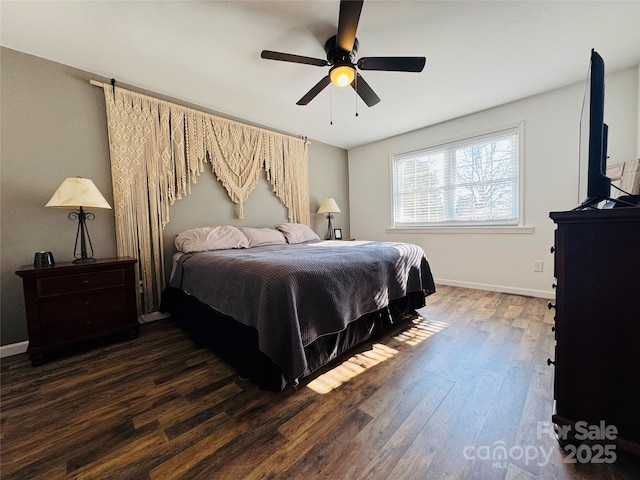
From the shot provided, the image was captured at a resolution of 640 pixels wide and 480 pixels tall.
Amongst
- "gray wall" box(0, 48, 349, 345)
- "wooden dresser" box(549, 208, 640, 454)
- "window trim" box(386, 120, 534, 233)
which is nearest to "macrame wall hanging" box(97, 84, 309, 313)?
"gray wall" box(0, 48, 349, 345)

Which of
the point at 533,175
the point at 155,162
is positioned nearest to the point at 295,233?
the point at 155,162

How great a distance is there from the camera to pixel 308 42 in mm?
2000

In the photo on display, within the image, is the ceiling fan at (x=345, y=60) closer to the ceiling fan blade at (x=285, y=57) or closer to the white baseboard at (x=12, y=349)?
the ceiling fan blade at (x=285, y=57)

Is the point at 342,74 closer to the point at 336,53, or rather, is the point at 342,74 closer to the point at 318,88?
the point at 336,53

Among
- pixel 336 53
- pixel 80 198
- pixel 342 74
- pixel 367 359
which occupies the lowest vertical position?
pixel 367 359

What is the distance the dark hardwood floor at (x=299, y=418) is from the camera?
38.3 inches

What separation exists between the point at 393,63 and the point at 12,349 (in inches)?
144

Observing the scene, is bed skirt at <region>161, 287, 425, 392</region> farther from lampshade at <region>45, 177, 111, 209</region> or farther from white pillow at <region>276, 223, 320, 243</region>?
white pillow at <region>276, 223, 320, 243</region>

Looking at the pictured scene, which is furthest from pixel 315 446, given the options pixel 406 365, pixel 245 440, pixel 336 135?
pixel 336 135

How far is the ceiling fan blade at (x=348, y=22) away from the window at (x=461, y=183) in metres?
2.63

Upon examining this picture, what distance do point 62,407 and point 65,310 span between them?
819 millimetres

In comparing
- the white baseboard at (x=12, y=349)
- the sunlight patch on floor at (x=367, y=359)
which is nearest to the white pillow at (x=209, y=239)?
the white baseboard at (x=12, y=349)

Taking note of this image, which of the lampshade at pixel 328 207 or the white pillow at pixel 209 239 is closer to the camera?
the white pillow at pixel 209 239

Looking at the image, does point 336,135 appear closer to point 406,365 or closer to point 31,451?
point 406,365
